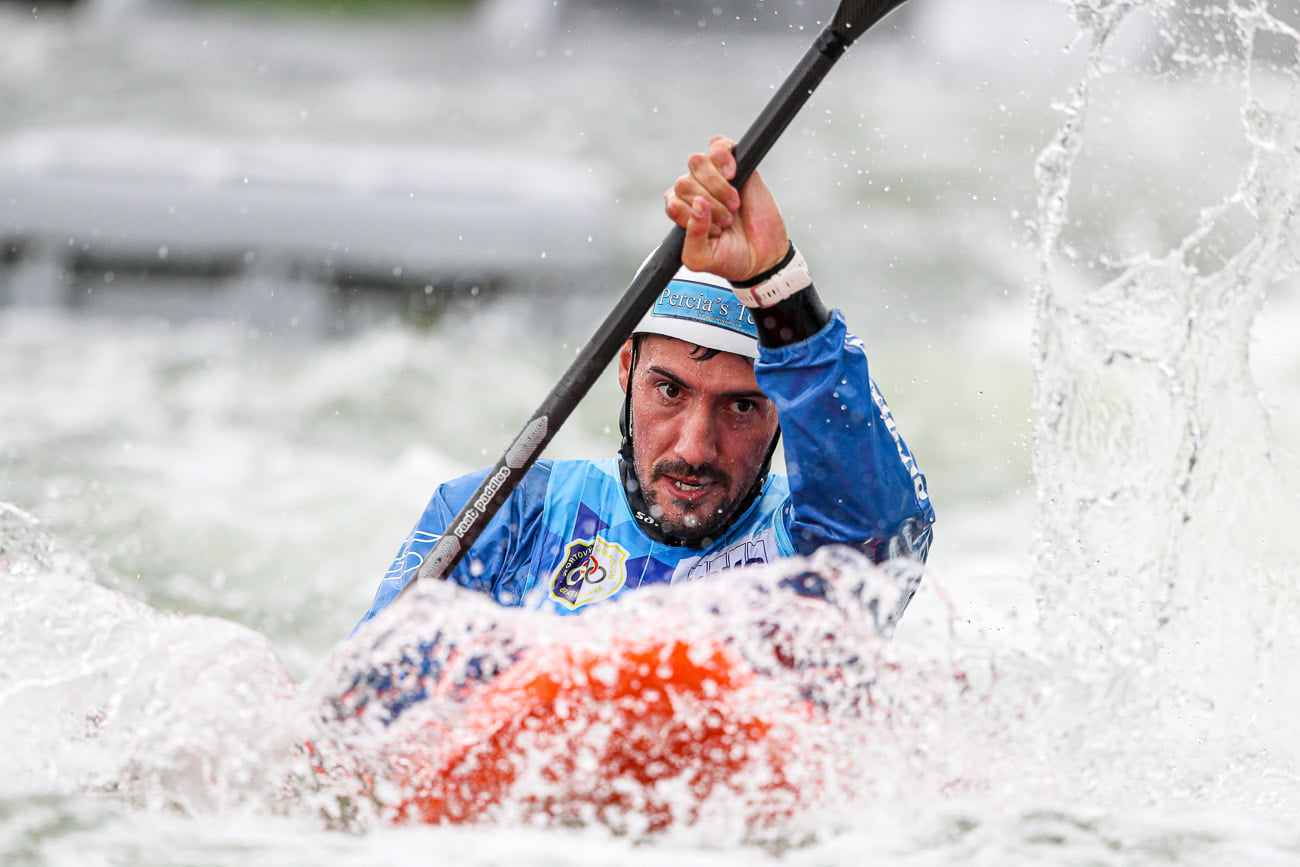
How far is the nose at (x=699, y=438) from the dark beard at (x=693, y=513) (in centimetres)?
1

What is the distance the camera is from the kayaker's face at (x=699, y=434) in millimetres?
2332

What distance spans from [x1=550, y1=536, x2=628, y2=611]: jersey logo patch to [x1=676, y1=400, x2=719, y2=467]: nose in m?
0.23

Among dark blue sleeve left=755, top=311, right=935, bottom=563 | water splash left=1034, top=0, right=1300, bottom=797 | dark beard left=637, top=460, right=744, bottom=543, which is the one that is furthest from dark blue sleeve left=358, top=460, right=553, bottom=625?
water splash left=1034, top=0, right=1300, bottom=797

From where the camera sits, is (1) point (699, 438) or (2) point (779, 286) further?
(1) point (699, 438)

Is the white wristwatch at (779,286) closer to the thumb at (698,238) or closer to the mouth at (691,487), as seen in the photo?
the thumb at (698,238)

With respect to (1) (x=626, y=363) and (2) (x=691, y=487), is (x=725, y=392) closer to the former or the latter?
(2) (x=691, y=487)

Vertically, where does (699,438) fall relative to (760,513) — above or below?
above

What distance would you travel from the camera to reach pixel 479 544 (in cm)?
241

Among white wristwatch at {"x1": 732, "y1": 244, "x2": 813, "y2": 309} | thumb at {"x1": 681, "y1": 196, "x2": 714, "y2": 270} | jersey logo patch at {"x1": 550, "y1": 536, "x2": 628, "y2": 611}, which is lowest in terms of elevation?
jersey logo patch at {"x1": 550, "y1": 536, "x2": 628, "y2": 611}

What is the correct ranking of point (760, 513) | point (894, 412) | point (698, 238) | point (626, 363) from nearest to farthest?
point (698, 238) < point (760, 513) < point (626, 363) < point (894, 412)

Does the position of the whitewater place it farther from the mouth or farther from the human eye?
the human eye

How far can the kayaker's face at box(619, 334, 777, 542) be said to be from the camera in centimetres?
233

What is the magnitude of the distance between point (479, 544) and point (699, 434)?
45 cm

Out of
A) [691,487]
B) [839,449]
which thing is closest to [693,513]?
[691,487]
